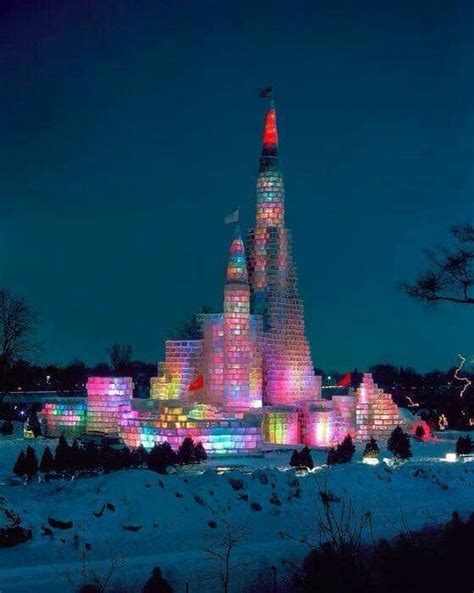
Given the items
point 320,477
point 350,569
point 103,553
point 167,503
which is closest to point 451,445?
point 320,477

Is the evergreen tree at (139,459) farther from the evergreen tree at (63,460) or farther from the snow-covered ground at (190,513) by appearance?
the snow-covered ground at (190,513)

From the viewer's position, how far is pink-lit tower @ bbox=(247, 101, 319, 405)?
5179 cm

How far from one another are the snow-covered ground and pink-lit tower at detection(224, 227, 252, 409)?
16784 mm

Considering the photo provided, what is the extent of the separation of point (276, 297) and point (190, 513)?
2857 centimetres

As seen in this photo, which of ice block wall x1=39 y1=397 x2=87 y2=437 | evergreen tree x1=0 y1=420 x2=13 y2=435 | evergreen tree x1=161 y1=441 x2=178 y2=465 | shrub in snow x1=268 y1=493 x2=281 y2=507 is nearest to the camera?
shrub in snow x1=268 y1=493 x2=281 y2=507

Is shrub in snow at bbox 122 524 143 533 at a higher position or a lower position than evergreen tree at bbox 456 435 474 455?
lower

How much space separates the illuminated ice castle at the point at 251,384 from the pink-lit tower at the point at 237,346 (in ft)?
0.18

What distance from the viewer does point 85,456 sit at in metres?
33.8

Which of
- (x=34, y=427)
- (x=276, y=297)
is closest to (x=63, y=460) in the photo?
(x=34, y=427)

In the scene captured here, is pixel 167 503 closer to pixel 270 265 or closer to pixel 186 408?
pixel 186 408

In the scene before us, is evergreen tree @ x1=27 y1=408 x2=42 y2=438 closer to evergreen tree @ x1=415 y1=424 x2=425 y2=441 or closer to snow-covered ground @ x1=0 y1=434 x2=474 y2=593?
snow-covered ground @ x1=0 y1=434 x2=474 y2=593

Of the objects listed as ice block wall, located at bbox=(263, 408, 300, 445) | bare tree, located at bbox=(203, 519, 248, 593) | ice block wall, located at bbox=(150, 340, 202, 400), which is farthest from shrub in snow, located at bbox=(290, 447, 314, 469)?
ice block wall, located at bbox=(150, 340, 202, 400)

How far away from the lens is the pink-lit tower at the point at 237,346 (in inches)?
1882

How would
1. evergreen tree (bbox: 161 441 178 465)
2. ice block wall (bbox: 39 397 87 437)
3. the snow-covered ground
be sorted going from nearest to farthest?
the snow-covered ground
evergreen tree (bbox: 161 441 178 465)
ice block wall (bbox: 39 397 87 437)
